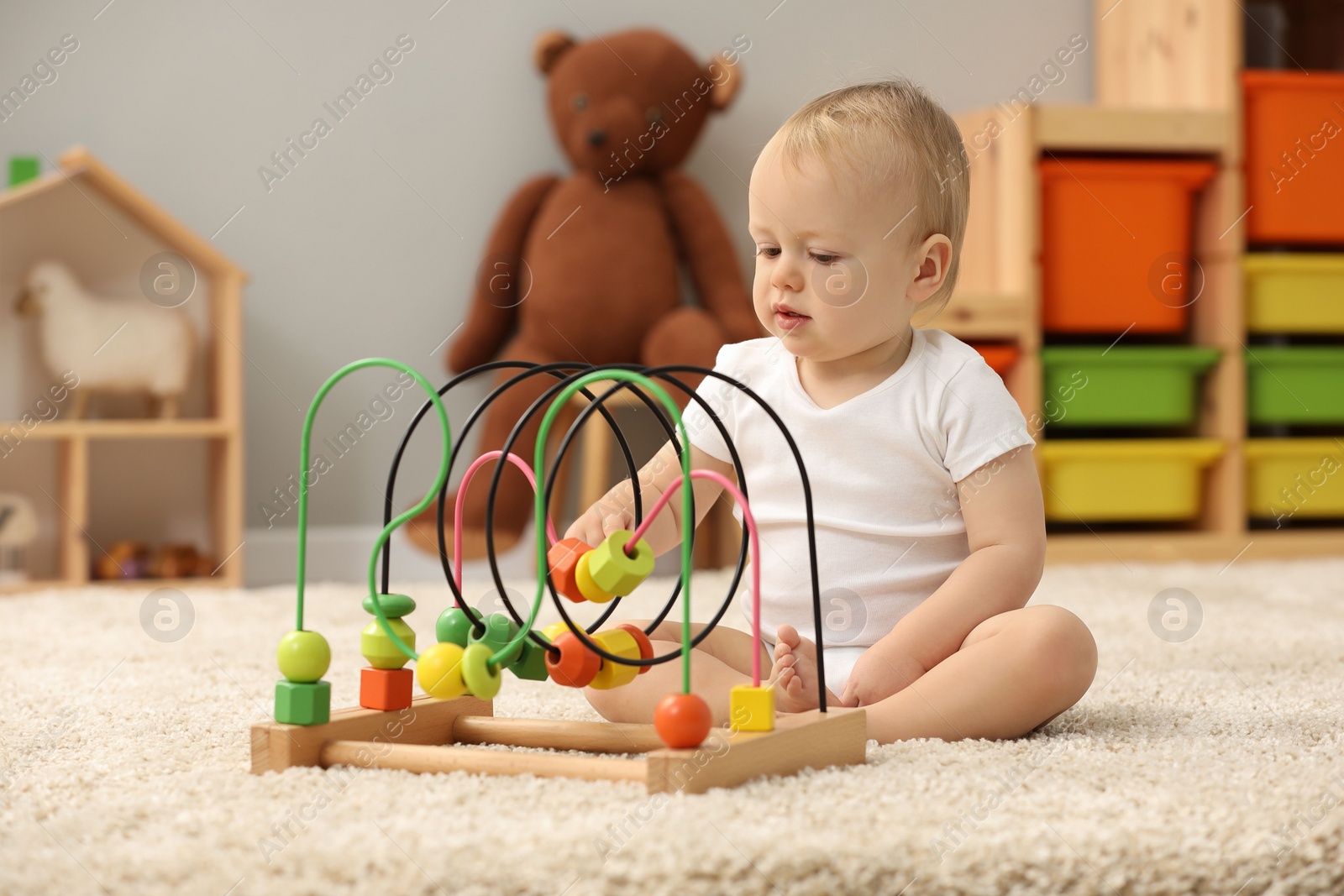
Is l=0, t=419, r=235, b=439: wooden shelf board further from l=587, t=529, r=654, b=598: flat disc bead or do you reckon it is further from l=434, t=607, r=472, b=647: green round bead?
l=587, t=529, r=654, b=598: flat disc bead

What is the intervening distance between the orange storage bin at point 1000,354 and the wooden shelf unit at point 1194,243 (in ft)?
0.04

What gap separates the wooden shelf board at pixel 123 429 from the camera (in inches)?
65.1

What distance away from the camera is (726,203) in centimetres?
215

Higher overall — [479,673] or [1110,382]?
[1110,382]

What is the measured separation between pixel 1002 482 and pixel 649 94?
128 cm

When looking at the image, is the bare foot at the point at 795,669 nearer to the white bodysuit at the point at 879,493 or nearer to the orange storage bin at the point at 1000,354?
the white bodysuit at the point at 879,493

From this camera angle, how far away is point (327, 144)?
1.98 m

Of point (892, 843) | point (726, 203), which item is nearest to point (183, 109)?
point (726, 203)

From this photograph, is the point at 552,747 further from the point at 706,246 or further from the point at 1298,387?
the point at 1298,387

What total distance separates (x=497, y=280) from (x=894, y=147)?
1.26 metres

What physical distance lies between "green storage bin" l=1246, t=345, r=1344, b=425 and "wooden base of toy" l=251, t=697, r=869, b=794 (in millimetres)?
1594

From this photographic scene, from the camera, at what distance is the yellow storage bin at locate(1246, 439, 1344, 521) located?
2.02 meters

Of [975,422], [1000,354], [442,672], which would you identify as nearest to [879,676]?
[975,422]

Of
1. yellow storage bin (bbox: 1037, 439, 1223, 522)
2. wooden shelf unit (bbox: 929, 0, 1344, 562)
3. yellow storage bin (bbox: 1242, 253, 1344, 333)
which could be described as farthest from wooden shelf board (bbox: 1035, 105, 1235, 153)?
yellow storage bin (bbox: 1037, 439, 1223, 522)
